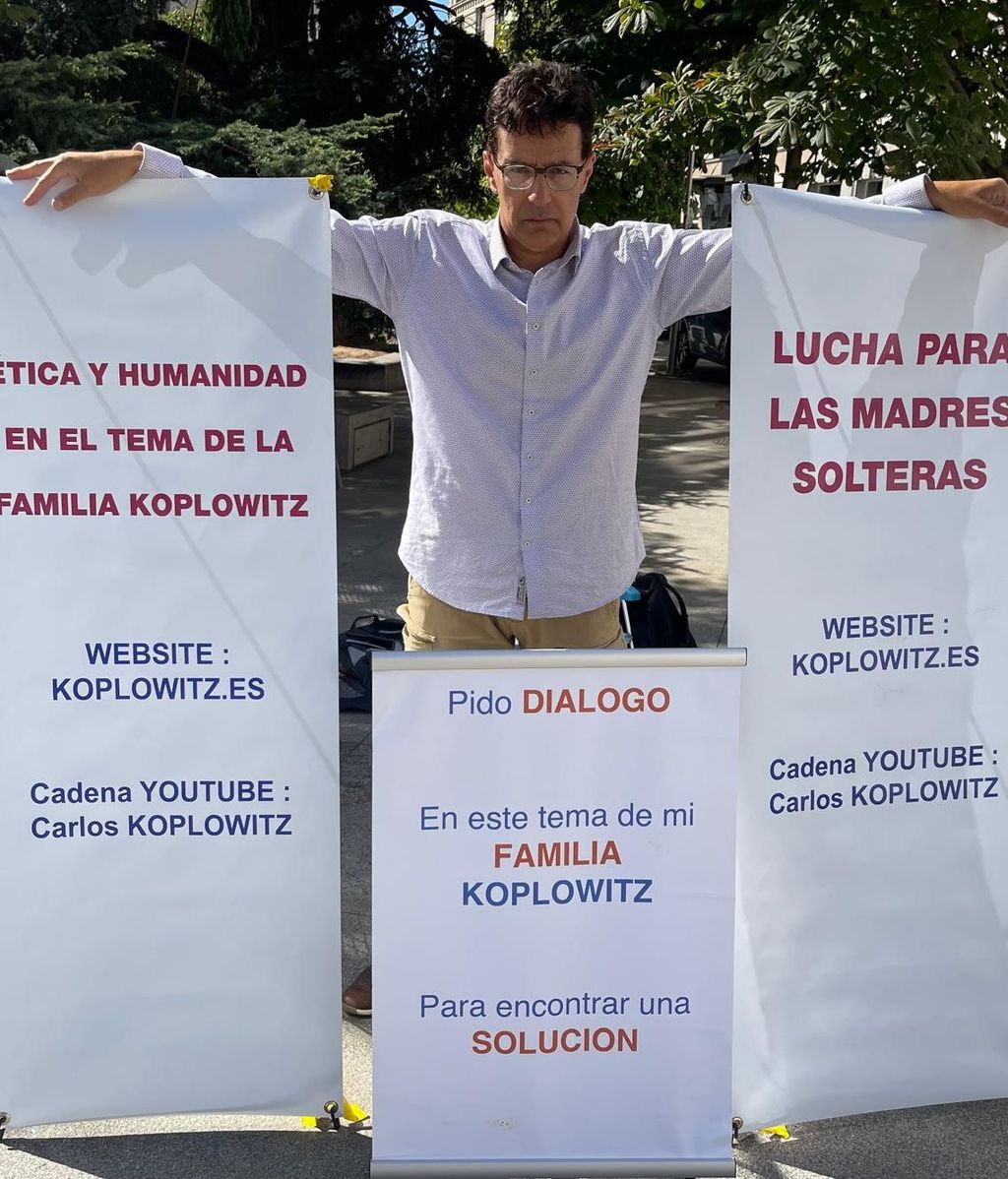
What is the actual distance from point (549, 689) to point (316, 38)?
38.4 ft

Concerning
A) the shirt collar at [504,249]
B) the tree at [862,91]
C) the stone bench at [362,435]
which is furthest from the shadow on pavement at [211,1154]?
the stone bench at [362,435]

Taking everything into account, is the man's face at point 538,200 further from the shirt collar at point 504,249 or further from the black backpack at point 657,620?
the black backpack at point 657,620

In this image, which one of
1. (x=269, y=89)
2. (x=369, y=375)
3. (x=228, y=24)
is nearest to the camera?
(x=228, y=24)

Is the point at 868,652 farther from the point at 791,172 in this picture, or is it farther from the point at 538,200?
the point at 791,172

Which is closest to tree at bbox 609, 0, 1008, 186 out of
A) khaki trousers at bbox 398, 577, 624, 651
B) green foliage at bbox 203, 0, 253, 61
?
khaki trousers at bbox 398, 577, 624, 651

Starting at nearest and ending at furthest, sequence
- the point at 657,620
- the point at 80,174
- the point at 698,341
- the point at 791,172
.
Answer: the point at 80,174 → the point at 657,620 → the point at 791,172 → the point at 698,341

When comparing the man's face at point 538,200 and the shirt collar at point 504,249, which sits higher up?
the man's face at point 538,200

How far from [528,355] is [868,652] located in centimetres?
89

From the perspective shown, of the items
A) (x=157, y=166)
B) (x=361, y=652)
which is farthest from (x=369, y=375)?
(x=157, y=166)

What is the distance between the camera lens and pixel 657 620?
5.14 metres

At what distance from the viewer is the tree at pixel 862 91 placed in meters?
5.11

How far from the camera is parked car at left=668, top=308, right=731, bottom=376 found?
18250 mm

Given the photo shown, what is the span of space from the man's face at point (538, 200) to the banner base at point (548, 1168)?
1.75m

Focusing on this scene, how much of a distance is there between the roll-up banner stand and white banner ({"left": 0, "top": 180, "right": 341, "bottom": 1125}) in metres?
0.22
